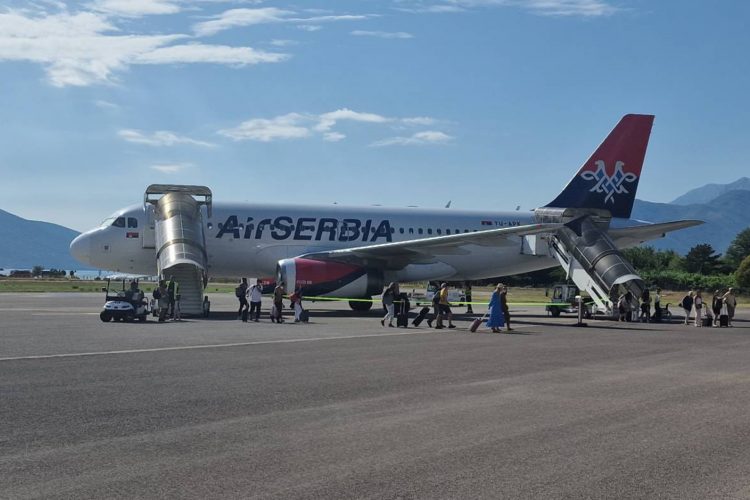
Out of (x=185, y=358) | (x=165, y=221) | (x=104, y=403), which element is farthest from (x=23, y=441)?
(x=165, y=221)

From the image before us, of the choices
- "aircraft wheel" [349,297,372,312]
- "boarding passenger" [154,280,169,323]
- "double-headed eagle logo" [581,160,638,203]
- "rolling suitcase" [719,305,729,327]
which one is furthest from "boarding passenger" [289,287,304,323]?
"double-headed eagle logo" [581,160,638,203]

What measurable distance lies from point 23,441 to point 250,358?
7.29 meters

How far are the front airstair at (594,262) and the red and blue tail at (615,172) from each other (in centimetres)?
210

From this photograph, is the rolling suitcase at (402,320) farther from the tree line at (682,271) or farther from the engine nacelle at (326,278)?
the tree line at (682,271)

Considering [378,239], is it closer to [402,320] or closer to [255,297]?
[255,297]

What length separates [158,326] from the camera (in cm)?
2220

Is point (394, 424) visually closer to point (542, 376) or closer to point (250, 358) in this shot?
point (542, 376)

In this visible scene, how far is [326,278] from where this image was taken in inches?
1208

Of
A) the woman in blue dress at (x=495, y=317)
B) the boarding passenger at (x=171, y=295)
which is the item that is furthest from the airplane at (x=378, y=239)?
the woman in blue dress at (x=495, y=317)

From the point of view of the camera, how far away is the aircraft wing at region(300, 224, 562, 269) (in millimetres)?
30016

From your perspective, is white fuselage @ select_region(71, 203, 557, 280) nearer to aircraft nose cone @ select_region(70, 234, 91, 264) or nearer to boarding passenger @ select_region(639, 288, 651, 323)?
aircraft nose cone @ select_region(70, 234, 91, 264)

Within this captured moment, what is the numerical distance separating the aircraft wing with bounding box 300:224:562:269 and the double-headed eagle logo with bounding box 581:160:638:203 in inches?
225

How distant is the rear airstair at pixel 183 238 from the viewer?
93.2 feet

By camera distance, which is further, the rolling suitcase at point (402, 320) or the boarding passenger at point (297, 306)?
the boarding passenger at point (297, 306)
